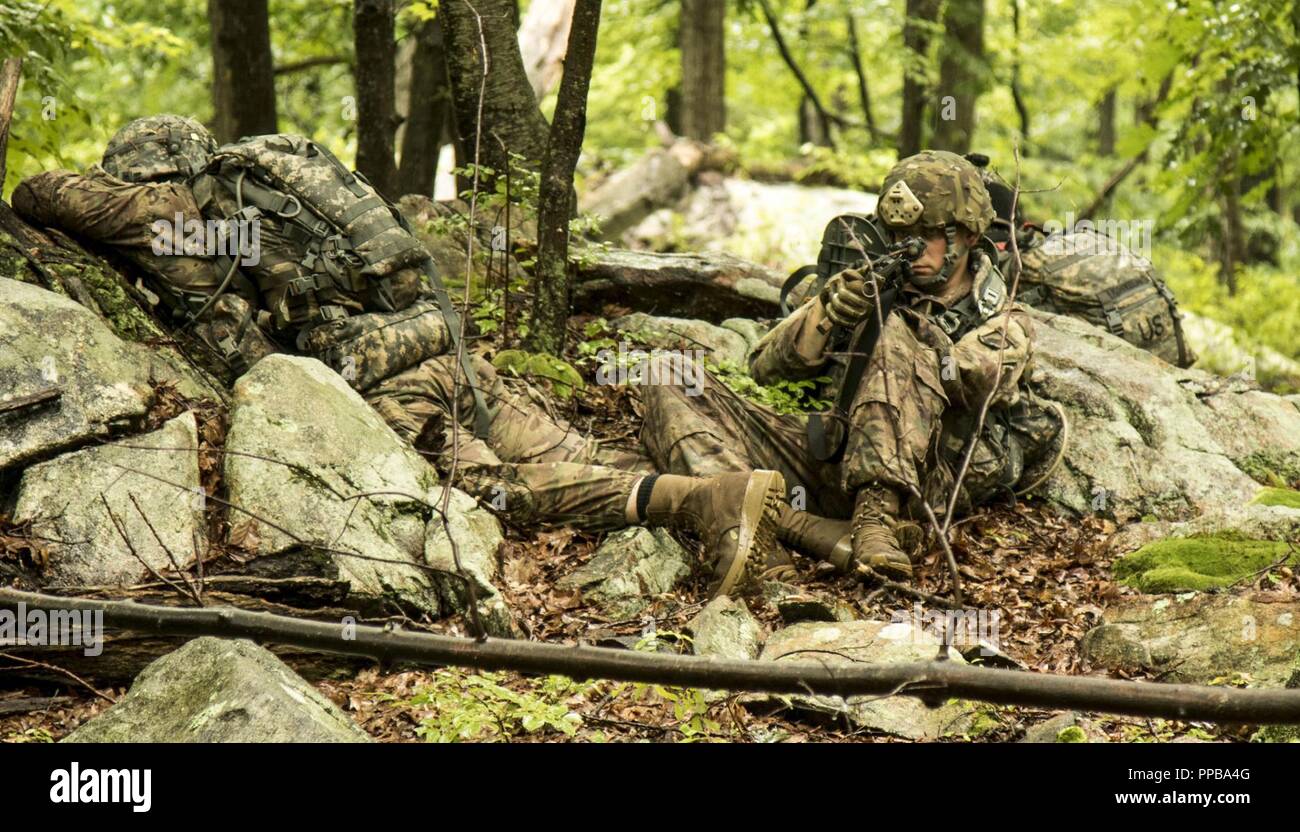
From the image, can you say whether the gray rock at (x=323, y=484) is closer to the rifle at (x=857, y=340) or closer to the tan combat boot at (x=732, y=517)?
the tan combat boot at (x=732, y=517)

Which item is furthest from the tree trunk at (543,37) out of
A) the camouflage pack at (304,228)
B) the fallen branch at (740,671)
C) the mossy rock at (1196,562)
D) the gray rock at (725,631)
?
the fallen branch at (740,671)

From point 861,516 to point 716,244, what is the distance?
Answer: 6618 mm

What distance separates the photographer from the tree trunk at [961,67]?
13562 mm

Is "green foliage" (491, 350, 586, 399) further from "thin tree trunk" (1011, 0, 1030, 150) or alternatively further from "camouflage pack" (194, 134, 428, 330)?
"thin tree trunk" (1011, 0, 1030, 150)

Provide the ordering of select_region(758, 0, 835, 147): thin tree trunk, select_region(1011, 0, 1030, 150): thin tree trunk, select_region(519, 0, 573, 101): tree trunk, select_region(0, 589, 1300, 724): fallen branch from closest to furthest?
select_region(0, 589, 1300, 724): fallen branch < select_region(519, 0, 573, 101): tree trunk < select_region(758, 0, 835, 147): thin tree trunk < select_region(1011, 0, 1030, 150): thin tree trunk

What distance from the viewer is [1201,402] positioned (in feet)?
28.7

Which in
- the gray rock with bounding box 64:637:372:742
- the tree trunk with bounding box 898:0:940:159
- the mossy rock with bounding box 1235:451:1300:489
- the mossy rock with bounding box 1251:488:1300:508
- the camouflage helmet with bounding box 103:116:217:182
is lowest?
the gray rock with bounding box 64:637:372:742

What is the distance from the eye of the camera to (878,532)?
6.74 metres

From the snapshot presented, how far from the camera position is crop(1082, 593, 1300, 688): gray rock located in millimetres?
5531

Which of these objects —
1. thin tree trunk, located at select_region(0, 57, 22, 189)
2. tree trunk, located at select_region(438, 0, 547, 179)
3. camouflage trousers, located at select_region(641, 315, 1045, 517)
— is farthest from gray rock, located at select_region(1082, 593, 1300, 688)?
thin tree trunk, located at select_region(0, 57, 22, 189)

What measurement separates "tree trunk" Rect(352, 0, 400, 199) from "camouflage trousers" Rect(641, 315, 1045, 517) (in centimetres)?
368

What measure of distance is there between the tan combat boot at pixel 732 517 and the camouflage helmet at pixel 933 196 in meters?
1.91

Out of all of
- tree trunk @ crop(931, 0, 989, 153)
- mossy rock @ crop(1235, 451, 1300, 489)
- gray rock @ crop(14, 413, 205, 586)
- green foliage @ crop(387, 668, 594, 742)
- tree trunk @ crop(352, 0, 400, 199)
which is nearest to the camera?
green foliage @ crop(387, 668, 594, 742)
